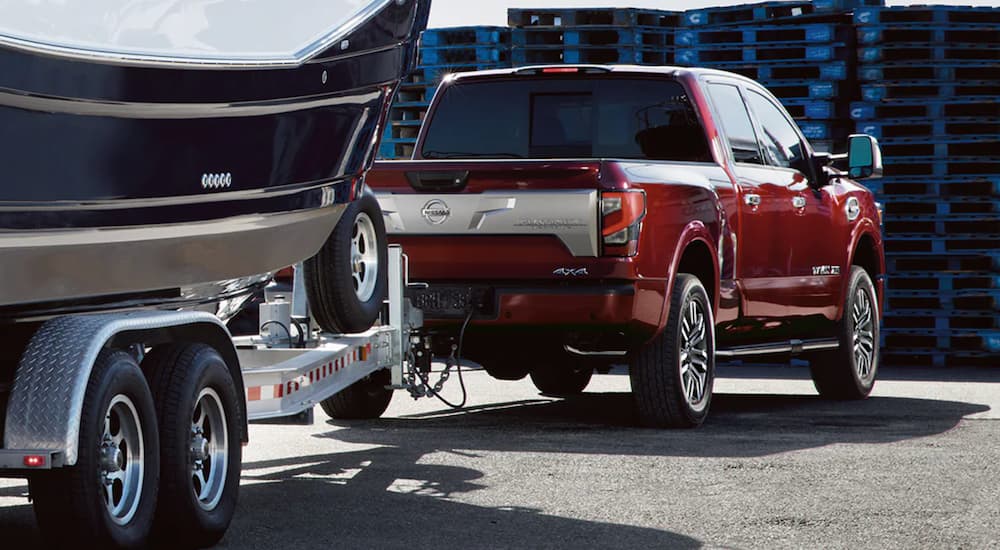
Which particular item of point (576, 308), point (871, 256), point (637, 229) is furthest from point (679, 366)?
point (871, 256)

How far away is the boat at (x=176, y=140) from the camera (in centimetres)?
554

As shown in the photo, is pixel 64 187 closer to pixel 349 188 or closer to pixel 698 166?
pixel 349 188

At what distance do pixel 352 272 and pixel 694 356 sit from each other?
2.24 m

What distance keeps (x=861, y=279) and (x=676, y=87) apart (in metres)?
2.44

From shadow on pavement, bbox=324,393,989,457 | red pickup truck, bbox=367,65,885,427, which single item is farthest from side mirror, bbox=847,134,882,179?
shadow on pavement, bbox=324,393,989,457

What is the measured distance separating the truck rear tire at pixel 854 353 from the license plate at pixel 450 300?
331 cm

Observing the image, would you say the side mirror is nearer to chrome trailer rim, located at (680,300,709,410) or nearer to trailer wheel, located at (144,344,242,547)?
chrome trailer rim, located at (680,300,709,410)

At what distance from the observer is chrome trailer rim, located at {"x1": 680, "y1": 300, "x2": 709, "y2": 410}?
9727 millimetres

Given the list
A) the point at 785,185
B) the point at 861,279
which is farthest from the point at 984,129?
the point at 785,185

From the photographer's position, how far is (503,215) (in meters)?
9.28

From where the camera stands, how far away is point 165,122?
6223 mm

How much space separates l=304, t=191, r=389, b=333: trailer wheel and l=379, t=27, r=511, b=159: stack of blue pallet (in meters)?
6.84

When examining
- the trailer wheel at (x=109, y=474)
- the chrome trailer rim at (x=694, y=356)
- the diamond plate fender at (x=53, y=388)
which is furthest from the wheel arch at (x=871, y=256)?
the diamond plate fender at (x=53, y=388)

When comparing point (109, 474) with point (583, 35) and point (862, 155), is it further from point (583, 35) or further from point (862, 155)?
point (583, 35)
